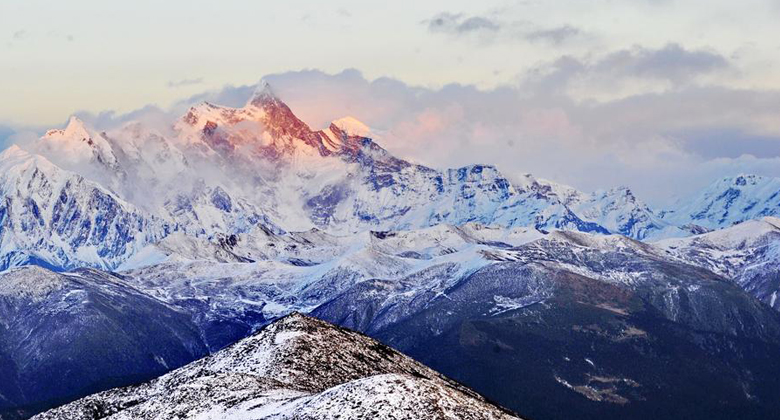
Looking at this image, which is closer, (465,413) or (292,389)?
(465,413)

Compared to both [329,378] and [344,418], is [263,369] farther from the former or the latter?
[344,418]

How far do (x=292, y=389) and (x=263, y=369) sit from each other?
10.6 m

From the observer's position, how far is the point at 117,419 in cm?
18038

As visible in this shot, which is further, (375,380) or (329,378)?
(329,378)

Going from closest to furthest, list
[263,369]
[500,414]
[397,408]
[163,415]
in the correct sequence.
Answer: [397,408] < [500,414] < [163,415] < [263,369]

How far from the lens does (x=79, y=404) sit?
198m

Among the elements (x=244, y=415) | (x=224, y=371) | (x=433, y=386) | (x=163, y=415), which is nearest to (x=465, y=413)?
(x=433, y=386)

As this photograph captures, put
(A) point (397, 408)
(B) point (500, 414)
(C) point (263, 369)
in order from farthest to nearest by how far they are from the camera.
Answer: (C) point (263, 369) < (B) point (500, 414) < (A) point (397, 408)

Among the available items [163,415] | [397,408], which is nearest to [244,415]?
[163,415]

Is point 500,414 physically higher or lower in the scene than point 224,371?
higher

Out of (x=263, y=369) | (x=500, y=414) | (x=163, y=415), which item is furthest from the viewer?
(x=263, y=369)

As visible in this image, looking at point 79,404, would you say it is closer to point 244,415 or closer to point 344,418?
point 244,415

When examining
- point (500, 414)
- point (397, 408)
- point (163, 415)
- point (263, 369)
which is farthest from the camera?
point (263, 369)

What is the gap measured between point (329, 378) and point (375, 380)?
39417 millimetres
